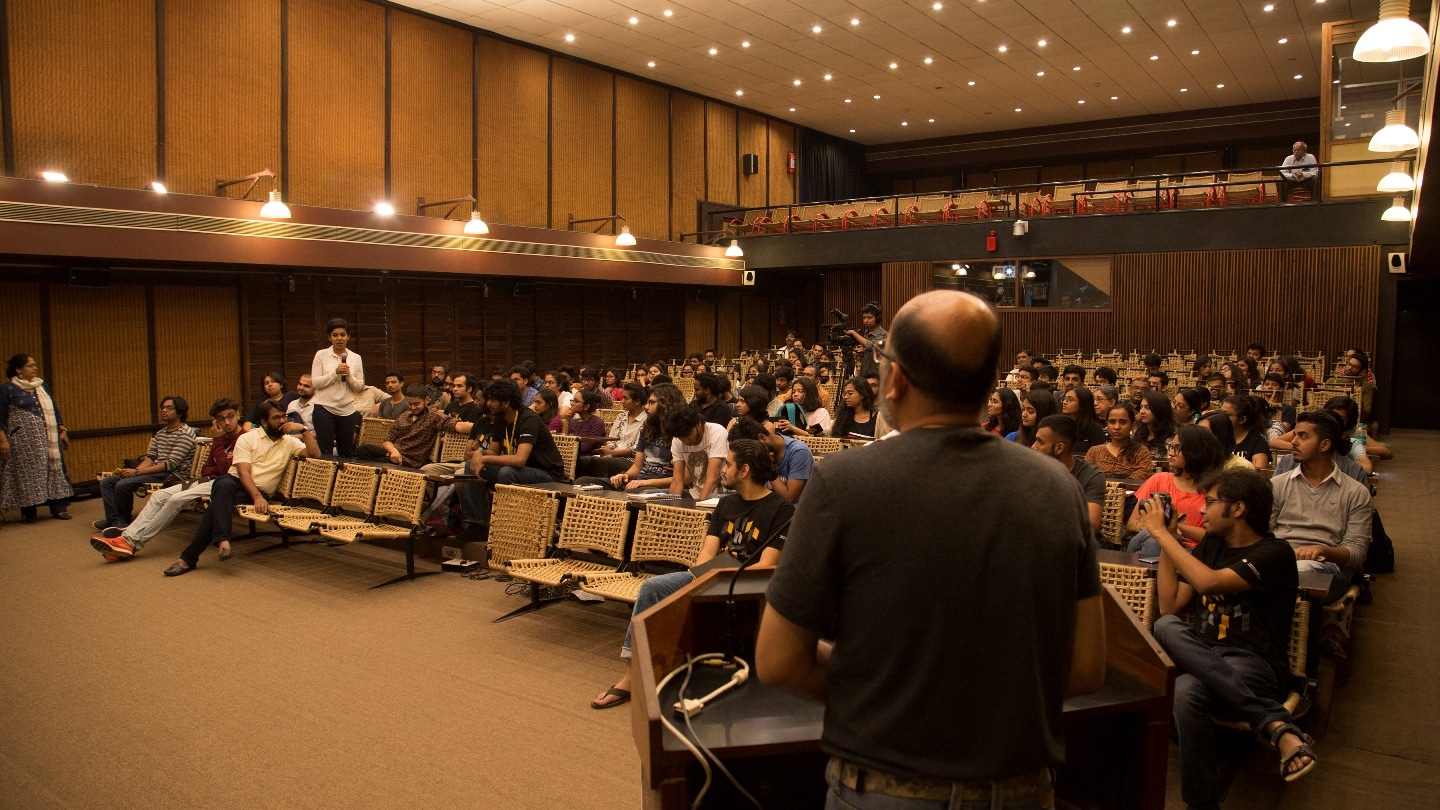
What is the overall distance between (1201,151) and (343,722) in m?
22.8

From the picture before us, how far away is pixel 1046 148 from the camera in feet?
73.5

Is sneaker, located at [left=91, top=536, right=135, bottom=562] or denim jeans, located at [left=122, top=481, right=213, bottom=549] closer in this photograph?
sneaker, located at [left=91, top=536, right=135, bottom=562]

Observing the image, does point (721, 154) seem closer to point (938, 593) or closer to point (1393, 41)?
point (1393, 41)

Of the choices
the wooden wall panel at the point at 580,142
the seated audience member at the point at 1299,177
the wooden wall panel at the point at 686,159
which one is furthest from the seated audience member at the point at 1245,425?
the wooden wall panel at the point at 686,159

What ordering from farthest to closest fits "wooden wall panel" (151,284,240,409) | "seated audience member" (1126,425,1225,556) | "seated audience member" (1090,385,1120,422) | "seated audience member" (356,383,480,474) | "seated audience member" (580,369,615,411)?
"wooden wall panel" (151,284,240,409) < "seated audience member" (580,369,615,411) < "seated audience member" (356,383,480,474) < "seated audience member" (1090,385,1120,422) < "seated audience member" (1126,425,1225,556)

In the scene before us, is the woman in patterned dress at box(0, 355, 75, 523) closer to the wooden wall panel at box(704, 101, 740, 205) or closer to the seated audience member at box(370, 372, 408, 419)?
the seated audience member at box(370, 372, 408, 419)

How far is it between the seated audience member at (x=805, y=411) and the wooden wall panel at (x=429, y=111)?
6595 mm

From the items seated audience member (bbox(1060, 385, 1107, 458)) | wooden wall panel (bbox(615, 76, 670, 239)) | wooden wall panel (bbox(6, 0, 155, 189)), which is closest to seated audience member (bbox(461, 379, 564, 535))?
seated audience member (bbox(1060, 385, 1107, 458))

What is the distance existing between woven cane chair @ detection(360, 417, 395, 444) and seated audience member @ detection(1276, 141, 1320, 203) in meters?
12.5

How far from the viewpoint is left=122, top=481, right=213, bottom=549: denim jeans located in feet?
21.4

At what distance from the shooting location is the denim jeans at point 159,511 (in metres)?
6.52

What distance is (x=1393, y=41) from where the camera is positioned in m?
4.89

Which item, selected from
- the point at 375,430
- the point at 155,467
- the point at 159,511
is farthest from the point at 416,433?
the point at 155,467

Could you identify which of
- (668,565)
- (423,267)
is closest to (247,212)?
(423,267)
